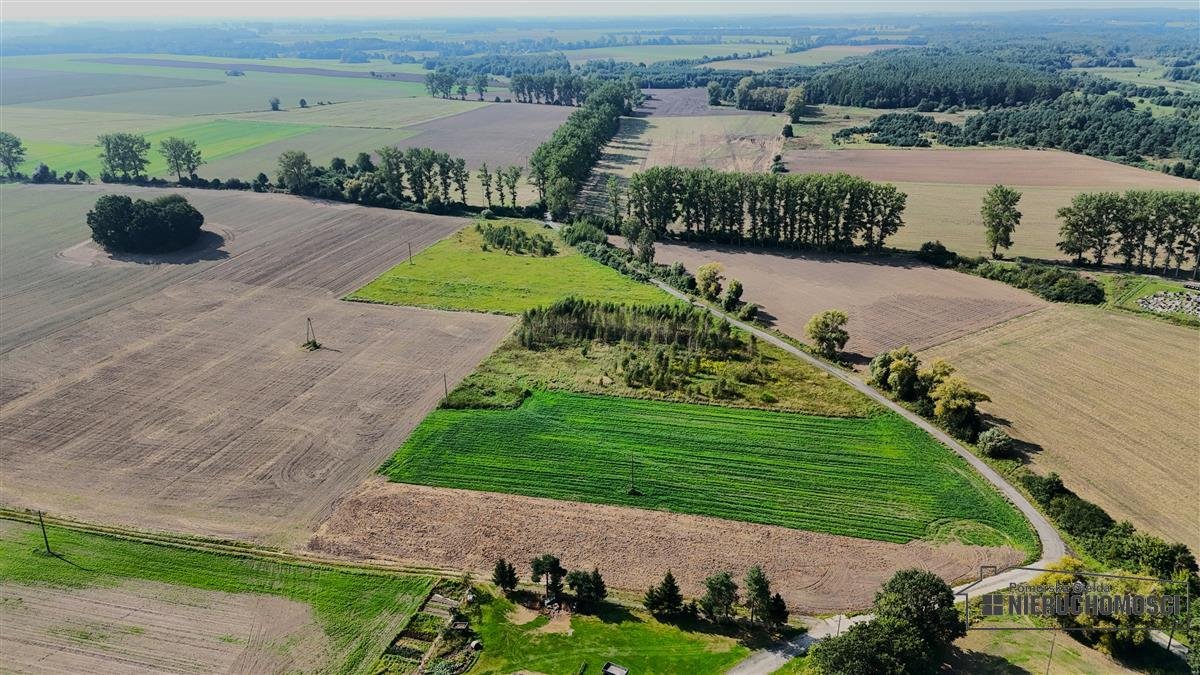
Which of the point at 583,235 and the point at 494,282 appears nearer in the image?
the point at 494,282

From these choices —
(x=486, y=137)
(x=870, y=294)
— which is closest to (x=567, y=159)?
(x=870, y=294)

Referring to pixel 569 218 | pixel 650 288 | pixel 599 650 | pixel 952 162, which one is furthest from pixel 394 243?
pixel 952 162

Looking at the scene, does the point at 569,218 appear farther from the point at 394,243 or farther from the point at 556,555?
the point at 556,555

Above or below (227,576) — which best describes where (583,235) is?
above

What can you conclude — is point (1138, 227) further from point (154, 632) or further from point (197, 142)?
point (197, 142)

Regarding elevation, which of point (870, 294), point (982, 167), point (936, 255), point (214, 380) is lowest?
point (214, 380)

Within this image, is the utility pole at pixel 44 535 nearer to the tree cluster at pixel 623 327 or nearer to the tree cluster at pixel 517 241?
the tree cluster at pixel 623 327
